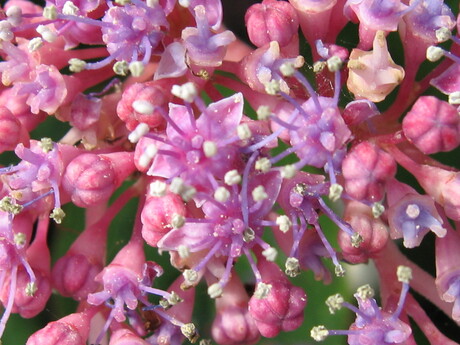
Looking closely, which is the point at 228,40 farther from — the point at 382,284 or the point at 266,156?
the point at 382,284

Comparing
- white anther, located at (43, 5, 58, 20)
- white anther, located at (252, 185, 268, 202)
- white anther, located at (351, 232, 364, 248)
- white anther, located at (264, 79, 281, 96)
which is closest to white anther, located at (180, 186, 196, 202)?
white anther, located at (252, 185, 268, 202)

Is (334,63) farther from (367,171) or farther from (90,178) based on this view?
(90,178)

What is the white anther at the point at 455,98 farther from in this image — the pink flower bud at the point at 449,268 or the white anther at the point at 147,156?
the white anther at the point at 147,156

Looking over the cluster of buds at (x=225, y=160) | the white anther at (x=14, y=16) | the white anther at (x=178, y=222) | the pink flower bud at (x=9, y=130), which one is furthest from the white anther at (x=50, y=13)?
the white anther at (x=178, y=222)

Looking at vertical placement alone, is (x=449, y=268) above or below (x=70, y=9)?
below

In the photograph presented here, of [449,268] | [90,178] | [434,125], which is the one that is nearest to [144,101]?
[90,178]

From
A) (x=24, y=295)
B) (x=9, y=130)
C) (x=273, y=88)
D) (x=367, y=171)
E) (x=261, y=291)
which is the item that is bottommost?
(x=24, y=295)

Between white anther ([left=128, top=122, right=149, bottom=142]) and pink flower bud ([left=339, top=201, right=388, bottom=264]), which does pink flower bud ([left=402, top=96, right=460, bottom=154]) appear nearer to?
pink flower bud ([left=339, top=201, right=388, bottom=264])

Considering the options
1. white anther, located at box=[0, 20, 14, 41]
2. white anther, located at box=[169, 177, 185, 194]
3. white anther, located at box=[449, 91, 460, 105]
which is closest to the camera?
white anther, located at box=[169, 177, 185, 194]
